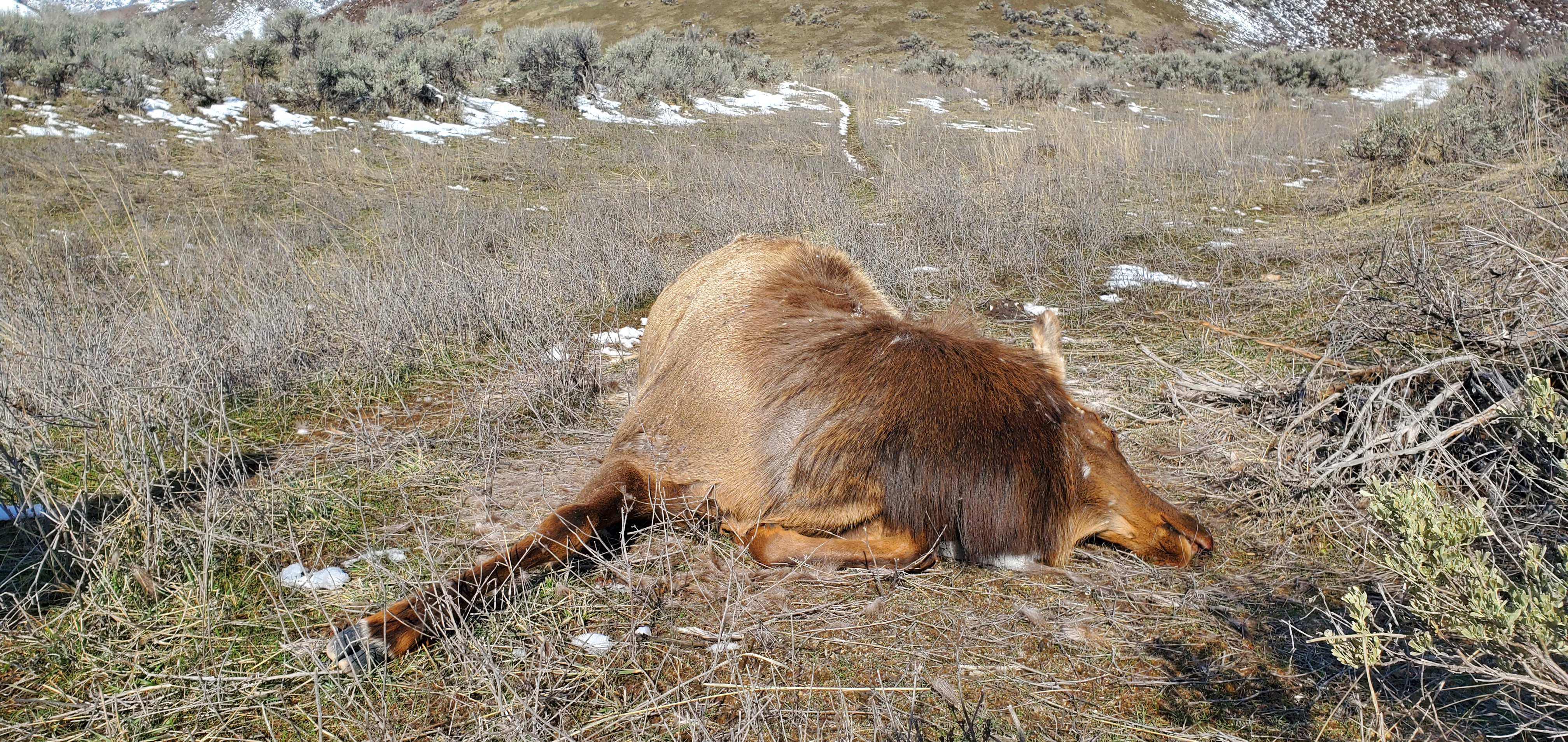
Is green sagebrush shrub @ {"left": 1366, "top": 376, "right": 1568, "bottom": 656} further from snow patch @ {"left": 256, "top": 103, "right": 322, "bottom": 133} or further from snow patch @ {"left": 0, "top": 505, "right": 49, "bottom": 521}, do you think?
snow patch @ {"left": 256, "top": 103, "right": 322, "bottom": 133}

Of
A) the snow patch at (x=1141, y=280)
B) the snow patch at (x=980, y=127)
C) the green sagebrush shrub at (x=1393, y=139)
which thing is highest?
the green sagebrush shrub at (x=1393, y=139)

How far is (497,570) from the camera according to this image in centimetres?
228

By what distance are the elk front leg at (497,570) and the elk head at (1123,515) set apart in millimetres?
1416

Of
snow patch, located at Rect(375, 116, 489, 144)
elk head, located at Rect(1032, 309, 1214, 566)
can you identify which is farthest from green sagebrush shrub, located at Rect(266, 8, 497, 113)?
elk head, located at Rect(1032, 309, 1214, 566)

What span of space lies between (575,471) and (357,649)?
53.0 inches

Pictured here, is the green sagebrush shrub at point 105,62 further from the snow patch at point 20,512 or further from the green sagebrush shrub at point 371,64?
the snow patch at point 20,512

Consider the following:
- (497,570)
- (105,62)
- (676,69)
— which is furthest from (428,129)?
(497,570)

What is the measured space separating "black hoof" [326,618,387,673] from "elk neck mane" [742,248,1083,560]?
116cm

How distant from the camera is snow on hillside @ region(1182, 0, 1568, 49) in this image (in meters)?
39.2

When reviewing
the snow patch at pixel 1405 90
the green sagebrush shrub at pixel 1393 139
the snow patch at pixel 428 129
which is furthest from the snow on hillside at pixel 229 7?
the green sagebrush shrub at pixel 1393 139

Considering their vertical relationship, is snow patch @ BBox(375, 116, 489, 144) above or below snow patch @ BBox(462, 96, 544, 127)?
below

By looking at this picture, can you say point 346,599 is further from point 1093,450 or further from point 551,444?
point 1093,450

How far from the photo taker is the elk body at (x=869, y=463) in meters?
2.45

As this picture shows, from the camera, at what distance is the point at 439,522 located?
2852mm
